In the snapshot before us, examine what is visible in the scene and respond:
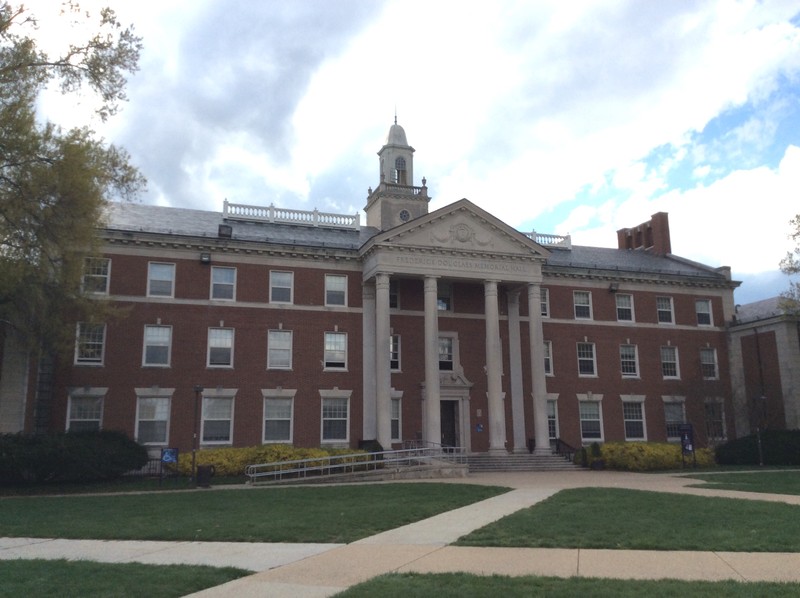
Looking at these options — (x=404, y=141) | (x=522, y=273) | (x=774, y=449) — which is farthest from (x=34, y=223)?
(x=774, y=449)

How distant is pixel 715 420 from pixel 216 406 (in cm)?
2902

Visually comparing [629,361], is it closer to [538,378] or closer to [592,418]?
[592,418]

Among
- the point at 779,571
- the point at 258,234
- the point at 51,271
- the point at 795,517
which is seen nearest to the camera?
the point at 779,571

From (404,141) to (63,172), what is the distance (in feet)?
88.8

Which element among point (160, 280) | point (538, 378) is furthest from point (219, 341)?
point (538, 378)

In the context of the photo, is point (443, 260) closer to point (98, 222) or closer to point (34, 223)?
point (98, 222)

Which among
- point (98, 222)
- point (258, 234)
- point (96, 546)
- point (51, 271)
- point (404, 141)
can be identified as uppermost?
point (404, 141)

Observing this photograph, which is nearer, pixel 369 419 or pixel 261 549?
pixel 261 549

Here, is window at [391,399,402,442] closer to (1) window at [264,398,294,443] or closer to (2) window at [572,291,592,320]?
(1) window at [264,398,294,443]

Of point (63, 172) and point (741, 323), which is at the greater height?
point (63, 172)

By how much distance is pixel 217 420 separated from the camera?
111 feet

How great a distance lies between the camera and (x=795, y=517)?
14.9m

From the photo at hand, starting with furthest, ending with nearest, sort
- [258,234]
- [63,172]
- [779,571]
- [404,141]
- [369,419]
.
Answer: [404,141], [258,234], [369,419], [63,172], [779,571]

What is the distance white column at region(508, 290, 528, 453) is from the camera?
124ft
